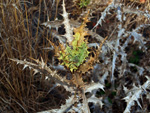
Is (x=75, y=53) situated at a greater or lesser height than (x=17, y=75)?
greater

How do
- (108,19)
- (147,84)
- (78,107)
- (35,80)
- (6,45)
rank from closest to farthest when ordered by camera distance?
(78,107)
(147,84)
(6,45)
(35,80)
(108,19)

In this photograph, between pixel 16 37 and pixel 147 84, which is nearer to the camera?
pixel 147 84

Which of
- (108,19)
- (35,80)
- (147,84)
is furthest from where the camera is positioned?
(108,19)

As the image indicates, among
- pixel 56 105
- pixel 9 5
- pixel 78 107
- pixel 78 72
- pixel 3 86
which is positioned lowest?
pixel 56 105

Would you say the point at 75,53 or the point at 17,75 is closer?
the point at 75,53

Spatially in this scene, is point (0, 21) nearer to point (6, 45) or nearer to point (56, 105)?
point (6, 45)

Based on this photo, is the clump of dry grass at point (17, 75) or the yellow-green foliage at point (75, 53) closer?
the yellow-green foliage at point (75, 53)

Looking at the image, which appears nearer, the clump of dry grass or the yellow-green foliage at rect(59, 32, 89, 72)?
the yellow-green foliage at rect(59, 32, 89, 72)

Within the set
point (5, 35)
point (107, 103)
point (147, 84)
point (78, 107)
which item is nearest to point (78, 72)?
point (78, 107)

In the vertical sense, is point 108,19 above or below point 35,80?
above
